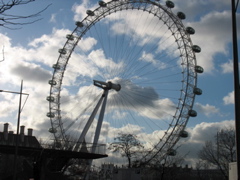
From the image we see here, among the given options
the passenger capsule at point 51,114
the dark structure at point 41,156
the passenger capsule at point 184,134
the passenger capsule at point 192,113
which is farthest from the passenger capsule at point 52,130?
the passenger capsule at point 192,113

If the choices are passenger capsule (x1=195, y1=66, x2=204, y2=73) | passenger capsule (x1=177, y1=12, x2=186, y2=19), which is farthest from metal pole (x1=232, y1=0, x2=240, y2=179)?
passenger capsule (x1=177, y1=12, x2=186, y2=19)

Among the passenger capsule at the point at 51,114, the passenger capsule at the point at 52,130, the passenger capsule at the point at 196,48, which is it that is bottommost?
the passenger capsule at the point at 52,130

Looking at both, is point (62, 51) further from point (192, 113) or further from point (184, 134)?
point (184, 134)

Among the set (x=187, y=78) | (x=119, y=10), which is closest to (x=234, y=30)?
(x=187, y=78)

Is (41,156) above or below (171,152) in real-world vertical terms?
below

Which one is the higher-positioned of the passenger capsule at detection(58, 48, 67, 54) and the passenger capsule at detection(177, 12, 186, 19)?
the passenger capsule at detection(177, 12, 186, 19)

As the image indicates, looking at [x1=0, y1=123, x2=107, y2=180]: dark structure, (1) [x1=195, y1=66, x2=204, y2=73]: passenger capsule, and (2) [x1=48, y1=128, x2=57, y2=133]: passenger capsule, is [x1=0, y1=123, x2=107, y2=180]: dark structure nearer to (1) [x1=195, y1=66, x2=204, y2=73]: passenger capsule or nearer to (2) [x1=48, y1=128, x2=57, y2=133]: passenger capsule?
(2) [x1=48, y1=128, x2=57, y2=133]: passenger capsule

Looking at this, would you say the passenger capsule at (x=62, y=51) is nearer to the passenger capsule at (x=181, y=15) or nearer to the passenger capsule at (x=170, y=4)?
the passenger capsule at (x=170, y=4)

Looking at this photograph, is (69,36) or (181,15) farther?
(69,36)

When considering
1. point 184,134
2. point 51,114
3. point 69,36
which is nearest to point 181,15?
point 184,134

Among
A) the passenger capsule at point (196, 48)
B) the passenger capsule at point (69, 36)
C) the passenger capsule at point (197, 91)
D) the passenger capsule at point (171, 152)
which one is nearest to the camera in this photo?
the passenger capsule at point (171, 152)

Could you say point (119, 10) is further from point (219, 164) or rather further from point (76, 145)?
point (219, 164)

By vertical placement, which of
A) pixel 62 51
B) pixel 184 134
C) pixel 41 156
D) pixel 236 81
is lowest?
pixel 41 156

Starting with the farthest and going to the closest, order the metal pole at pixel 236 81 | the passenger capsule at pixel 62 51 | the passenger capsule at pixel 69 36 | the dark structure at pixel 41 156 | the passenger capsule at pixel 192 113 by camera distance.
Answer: the passenger capsule at pixel 62 51 → the passenger capsule at pixel 69 36 → the passenger capsule at pixel 192 113 → the dark structure at pixel 41 156 → the metal pole at pixel 236 81
